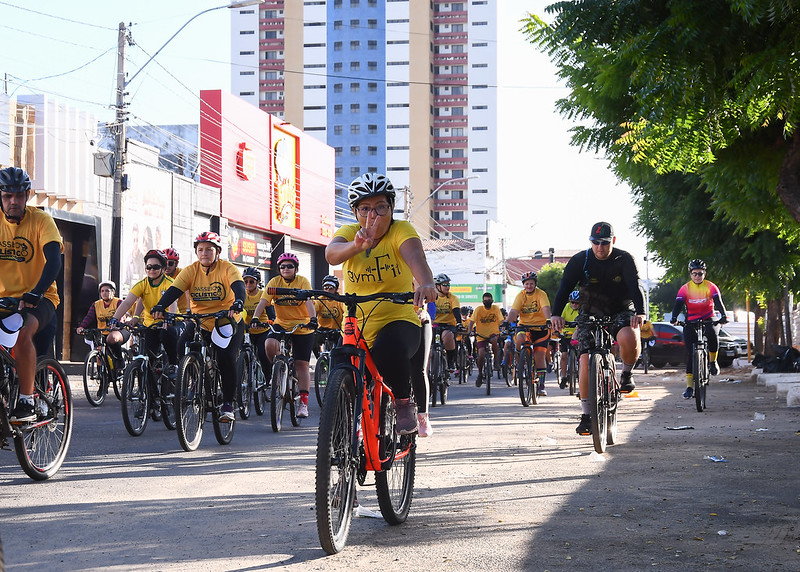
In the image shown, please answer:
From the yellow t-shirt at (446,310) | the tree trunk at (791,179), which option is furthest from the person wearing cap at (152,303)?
the yellow t-shirt at (446,310)

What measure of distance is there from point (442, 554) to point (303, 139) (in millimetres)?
44331

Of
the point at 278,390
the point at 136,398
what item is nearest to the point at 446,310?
the point at 278,390

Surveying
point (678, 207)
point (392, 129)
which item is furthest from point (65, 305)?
point (392, 129)

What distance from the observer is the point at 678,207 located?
63.4 feet

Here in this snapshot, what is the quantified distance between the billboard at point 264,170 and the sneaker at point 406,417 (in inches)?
1290

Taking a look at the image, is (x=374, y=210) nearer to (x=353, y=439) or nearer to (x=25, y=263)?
(x=353, y=439)

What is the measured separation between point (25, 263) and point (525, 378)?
9.49 meters

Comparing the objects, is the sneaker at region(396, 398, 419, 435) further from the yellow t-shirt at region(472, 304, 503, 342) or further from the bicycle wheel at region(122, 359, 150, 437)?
the yellow t-shirt at region(472, 304, 503, 342)

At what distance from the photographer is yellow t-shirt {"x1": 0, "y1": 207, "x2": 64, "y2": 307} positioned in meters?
7.59

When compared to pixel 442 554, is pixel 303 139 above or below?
above

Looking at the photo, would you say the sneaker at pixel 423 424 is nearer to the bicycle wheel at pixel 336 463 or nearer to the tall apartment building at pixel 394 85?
the bicycle wheel at pixel 336 463

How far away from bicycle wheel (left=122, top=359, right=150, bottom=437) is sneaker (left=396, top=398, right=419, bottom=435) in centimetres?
560

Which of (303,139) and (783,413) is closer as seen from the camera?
(783,413)

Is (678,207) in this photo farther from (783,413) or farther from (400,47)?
(400,47)
